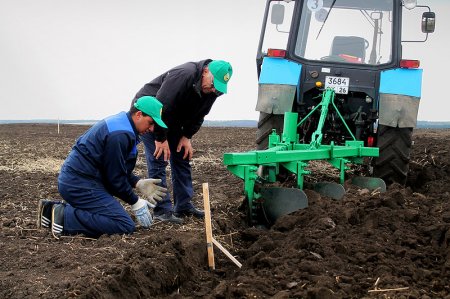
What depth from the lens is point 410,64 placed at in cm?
718

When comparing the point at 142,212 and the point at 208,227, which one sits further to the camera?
the point at 142,212

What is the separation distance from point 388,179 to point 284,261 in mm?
3453

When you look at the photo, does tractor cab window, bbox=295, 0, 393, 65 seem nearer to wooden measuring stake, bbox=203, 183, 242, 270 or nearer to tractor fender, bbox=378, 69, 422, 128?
tractor fender, bbox=378, 69, 422, 128

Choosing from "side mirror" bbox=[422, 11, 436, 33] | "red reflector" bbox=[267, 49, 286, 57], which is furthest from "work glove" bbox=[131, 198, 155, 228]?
"side mirror" bbox=[422, 11, 436, 33]

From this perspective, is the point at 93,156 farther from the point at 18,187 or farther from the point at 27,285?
the point at 18,187

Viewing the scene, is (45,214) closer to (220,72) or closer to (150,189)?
(150,189)

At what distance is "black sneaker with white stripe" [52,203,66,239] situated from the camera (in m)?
4.97

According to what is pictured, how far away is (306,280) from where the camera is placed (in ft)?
12.3

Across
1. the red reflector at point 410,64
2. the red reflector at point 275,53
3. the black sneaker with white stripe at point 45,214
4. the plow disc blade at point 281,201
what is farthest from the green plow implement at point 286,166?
the black sneaker with white stripe at point 45,214

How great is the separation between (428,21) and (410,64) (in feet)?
1.60

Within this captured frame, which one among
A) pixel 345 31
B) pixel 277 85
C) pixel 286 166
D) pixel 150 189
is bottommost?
pixel 150 189

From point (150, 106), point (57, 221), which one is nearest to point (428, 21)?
point (150, 106)

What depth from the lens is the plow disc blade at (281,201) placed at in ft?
18.7

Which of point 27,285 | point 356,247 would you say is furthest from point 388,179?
point 27,285
